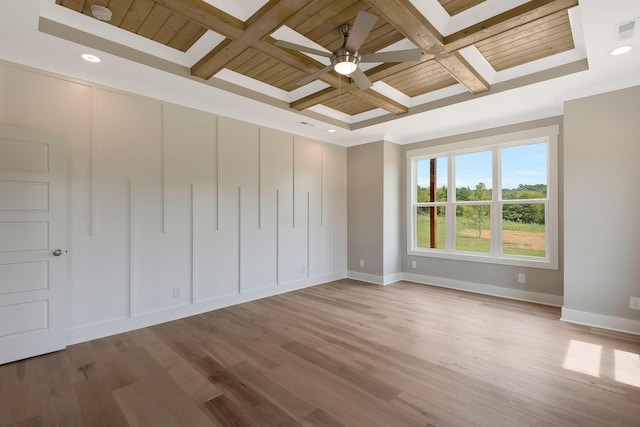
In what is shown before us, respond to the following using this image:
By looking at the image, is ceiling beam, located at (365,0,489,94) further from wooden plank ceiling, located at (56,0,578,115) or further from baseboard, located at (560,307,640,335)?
baseboard, located at (560,307,640,335)

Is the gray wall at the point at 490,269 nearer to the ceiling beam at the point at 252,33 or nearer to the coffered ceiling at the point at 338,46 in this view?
the coffered ceiling at the point at 338,46

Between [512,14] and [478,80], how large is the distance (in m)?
1.07

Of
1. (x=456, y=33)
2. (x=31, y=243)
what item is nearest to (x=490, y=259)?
(x=456, y=33)

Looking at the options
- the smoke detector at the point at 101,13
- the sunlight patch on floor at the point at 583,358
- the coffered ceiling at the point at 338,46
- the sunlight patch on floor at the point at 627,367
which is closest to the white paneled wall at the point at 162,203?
the coffered ceiling at the point at 338,46

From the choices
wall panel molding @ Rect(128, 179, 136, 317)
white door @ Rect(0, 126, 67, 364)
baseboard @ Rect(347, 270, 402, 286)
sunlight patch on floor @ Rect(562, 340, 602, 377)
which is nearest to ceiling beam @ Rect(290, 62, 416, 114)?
wall panel molding @ Rect(128, 179, 136, 317)

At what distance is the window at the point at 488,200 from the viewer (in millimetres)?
4281

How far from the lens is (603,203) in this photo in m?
3.28

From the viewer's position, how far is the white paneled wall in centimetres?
296

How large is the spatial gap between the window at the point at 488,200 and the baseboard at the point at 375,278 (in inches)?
22.0

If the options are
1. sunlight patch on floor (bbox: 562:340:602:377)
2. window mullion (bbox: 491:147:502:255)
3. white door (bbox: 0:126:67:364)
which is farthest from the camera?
window mullion (bbox: 491:147:502:255)

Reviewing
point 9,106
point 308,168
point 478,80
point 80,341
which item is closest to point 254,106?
point 308,168

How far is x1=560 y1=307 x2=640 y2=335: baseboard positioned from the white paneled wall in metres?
3.62

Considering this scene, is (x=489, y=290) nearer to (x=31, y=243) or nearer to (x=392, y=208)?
(x=392, y=208)

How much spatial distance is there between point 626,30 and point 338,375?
11.6 feet
